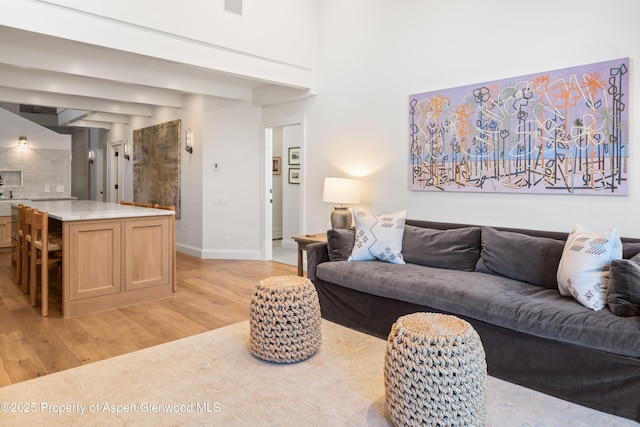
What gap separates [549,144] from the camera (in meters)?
3.22

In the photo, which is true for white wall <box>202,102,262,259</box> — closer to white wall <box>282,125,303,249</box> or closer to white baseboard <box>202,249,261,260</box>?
white baseboard <box>202,249,261,260</box>

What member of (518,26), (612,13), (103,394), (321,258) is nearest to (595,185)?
(612,13)

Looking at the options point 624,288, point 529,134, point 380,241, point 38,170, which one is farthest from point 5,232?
point 624,288

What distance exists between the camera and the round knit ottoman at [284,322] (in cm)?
213

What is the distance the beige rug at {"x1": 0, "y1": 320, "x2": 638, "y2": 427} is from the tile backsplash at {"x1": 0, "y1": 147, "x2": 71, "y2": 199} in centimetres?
712

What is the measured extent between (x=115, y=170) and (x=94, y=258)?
6.36m

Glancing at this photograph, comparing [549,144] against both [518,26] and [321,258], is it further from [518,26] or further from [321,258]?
[321,258]

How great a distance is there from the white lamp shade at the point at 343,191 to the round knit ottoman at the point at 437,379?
2.92 metres

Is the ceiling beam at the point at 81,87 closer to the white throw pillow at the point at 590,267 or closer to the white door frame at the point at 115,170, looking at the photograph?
the white door frame at the point at 115,170

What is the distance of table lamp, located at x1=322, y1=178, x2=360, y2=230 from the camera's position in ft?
14.6

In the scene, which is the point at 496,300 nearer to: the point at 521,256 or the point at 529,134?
the point at 521,256

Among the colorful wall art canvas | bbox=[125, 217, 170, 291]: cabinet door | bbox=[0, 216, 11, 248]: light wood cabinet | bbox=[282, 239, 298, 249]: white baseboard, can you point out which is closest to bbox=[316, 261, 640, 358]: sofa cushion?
the colorful wall art canvas

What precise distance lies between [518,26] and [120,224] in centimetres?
382

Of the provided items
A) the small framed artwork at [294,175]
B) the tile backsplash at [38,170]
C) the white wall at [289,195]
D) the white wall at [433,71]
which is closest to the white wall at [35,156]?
the tile backsplash at [38,170]
